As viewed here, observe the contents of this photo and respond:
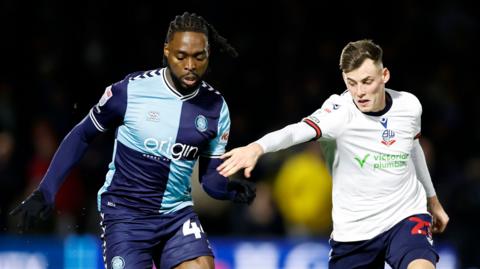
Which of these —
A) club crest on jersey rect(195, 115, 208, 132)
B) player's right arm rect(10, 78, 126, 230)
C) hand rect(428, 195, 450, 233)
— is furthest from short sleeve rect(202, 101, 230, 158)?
hand rect(428, 195, 450, 233)

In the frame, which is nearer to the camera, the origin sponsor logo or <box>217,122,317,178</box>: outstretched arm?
<box>217,122,317,178</box>: outstretched arm

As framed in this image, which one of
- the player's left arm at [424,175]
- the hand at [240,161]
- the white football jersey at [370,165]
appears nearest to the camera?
the hand at [240,161]

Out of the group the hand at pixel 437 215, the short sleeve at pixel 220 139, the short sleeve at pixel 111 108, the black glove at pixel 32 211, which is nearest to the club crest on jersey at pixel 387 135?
the hand at pixel 437 215

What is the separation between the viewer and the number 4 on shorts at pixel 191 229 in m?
7.25

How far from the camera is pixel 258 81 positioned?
14.0m

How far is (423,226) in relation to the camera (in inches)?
290

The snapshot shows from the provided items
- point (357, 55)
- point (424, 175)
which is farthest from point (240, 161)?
point (424, 175)

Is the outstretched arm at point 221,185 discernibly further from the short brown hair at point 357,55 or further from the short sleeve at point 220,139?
the short brown hair at point 357,55

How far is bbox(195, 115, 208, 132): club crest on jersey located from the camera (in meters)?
7.29

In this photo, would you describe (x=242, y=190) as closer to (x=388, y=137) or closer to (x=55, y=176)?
(x=388, y=137)

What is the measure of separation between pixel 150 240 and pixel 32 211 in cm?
78

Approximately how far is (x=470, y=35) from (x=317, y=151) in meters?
3.63

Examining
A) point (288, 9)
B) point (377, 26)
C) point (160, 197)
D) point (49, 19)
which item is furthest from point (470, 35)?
point (160, 197)

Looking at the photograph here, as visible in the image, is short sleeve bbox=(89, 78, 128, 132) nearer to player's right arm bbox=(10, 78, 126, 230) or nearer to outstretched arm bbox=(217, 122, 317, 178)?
player's right arm bbox=(10, 78, 126, 230)
